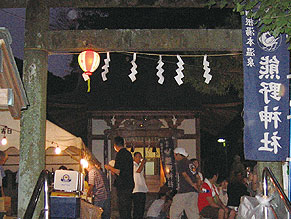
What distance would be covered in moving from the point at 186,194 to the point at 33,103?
181 inches

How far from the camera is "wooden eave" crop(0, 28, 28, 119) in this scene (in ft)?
14.9

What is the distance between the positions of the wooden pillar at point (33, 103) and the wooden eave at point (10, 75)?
4.65 ft

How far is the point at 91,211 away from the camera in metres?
8.26

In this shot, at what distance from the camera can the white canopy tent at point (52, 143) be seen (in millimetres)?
10669

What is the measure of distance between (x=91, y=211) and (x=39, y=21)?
373cm

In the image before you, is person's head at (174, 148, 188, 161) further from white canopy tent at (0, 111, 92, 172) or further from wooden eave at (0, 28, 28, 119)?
wooden eave at (0, 28, 28, 119)

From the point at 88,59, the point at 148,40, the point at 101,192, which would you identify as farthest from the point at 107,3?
the point at 101,192

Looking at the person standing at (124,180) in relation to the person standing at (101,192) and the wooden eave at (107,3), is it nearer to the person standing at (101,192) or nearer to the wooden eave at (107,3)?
the person standing at (101,192)

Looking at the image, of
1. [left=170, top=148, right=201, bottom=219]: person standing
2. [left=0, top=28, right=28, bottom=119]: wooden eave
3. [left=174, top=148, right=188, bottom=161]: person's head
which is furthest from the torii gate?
[left=170, top=148, right=201, bottom=219]: person standing

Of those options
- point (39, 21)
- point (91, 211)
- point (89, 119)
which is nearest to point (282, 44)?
point (39, 21)

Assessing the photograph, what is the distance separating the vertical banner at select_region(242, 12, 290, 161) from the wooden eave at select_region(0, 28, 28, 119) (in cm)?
326

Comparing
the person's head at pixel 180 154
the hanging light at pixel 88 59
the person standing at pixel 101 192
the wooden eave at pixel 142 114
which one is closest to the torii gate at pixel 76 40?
the hanging light at pixel 88 59

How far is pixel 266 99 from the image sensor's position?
20.7 feet

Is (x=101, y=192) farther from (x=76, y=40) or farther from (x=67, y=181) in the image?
(x=76, y=40)
